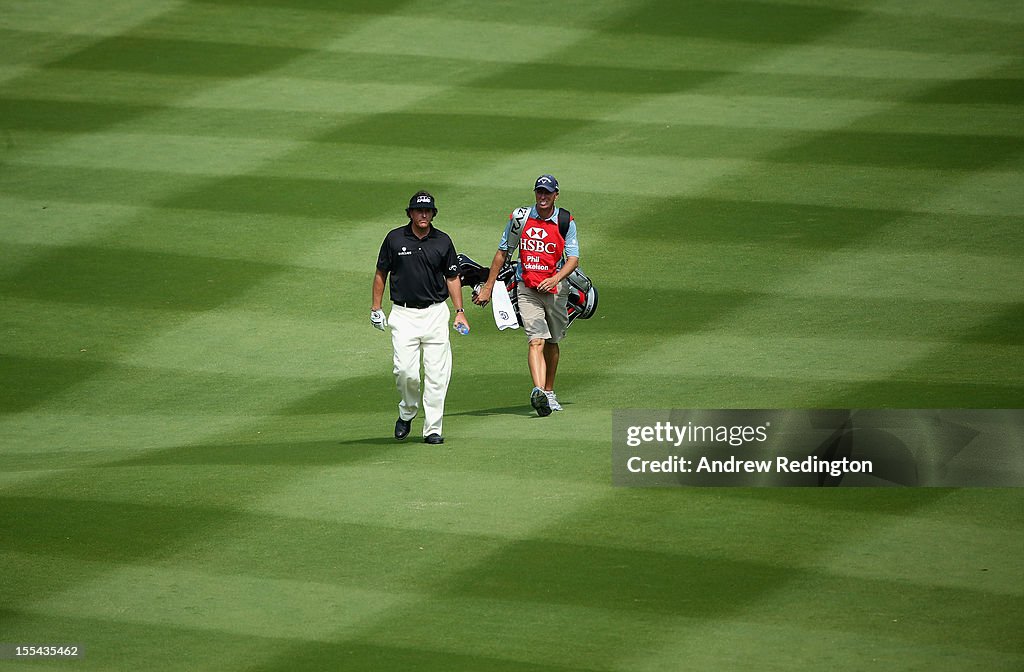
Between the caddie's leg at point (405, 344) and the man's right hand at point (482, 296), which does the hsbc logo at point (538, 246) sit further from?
the caddie's leg at point (405, 344)

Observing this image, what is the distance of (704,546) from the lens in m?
9.98

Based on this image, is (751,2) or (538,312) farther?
(751,2)

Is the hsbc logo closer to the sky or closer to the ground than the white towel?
closer to the sky

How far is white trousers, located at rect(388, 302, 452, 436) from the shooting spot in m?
12.4

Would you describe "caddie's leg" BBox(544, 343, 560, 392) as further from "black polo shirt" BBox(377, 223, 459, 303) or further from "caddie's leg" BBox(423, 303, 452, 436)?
"black polo shirt" BBox(377, 223, 459, 303)

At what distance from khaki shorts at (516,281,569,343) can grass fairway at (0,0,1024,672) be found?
87 cm

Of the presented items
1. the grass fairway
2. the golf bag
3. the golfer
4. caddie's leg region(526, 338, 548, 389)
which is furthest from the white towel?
the golfer

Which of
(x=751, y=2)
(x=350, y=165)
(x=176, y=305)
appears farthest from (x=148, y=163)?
(x=751, y=2)

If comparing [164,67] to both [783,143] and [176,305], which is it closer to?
[176,305]

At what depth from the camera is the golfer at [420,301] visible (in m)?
12.3

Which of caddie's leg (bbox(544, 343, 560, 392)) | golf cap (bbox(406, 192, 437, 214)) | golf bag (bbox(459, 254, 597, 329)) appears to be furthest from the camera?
golf bag (bbox(459, 254, 597, 329))

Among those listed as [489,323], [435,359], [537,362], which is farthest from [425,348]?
[489,323]

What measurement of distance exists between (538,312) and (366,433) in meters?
2.12

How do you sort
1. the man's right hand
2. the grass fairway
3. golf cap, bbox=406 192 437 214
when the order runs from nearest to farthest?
the grass fairway → golf cap, bbox=406 192 437 214 → the man's right hand
